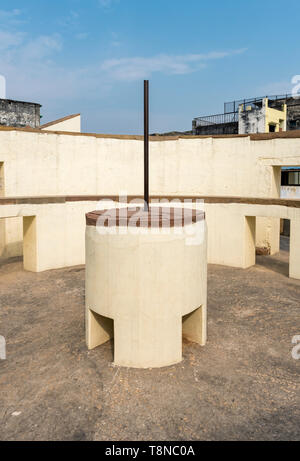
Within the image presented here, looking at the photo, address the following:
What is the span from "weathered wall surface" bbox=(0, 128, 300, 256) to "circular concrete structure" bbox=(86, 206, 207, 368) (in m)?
9.11

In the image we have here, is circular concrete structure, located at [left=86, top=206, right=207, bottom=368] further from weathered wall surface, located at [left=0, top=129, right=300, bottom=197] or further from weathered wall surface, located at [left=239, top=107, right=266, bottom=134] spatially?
weathered wall surface, located at [left=239, top=107, right=266, bottom=134]

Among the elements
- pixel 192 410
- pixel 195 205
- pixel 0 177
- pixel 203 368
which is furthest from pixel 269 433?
pixel 0 177

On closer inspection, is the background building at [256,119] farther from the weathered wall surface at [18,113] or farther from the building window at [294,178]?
the weathered wall surface at [18,113]

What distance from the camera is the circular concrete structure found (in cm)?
673

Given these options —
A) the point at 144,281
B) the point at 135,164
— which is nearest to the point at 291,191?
the point at 135,164

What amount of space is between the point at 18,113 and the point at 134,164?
14.5 metres

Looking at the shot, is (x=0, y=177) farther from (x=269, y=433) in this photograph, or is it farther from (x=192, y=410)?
(x=269, y=433)

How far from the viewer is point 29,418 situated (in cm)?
559

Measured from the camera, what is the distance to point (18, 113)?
26875 mm

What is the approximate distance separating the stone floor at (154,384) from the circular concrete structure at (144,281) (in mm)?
443

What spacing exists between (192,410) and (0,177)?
41.6 feet

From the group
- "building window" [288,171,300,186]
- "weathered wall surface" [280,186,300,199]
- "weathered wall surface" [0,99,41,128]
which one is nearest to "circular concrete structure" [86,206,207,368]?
"weathered wall surface" [280,186,300,199]

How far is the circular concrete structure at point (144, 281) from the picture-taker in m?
6.73

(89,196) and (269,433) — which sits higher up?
(89,196)
